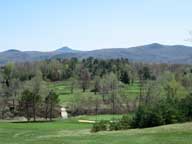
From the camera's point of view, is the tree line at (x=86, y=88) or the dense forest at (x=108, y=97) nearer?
the dense forest at (x=108, y=97)

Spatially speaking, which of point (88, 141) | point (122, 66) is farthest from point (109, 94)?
point (88, 141)

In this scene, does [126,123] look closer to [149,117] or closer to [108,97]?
[149,117]

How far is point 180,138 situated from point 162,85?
73719 mm

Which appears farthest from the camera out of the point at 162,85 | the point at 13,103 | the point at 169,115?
the point at 13,103

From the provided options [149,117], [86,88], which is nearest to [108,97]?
[86,88]

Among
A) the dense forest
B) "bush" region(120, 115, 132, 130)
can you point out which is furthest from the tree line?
"bush" region(120, 115, 132, 130)

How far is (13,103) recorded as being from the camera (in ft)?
366

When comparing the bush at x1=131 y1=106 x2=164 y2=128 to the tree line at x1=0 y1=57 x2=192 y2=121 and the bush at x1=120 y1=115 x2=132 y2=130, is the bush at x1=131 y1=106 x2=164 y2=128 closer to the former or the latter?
the bush at x1=120 y1=115 x2=132 y2=130

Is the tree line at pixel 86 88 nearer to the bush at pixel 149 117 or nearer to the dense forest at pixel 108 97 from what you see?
the dense forest at pixel 108 97

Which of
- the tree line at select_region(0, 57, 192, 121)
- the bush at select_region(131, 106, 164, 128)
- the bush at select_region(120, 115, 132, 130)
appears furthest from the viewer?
the tree line at select_region(0, 57, 192, 121)

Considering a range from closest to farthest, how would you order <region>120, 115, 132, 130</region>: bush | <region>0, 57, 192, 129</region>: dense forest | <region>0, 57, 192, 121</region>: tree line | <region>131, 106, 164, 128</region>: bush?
<region>131, 106, 164, 128</region>: bush < <region>0, 57, 192, 129</region>: dense forest < <region>120, 115, 132, 130</region>: bush < <region>0, 57, 192, 121</region>: tree line

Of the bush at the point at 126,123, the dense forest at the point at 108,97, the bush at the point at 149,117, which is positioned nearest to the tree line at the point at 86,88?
the dense forest at the point at 108,97

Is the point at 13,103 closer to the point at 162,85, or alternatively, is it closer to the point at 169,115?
the point at 162,85

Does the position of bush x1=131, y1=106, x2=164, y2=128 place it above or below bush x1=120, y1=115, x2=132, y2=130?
above
